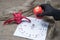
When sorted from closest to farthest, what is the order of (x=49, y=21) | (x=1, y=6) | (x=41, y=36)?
(x=41, y=36) → (x=49, y=21) → (x=1, y=6)

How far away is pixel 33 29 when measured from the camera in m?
1.02

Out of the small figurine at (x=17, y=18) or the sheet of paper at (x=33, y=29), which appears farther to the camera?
the small figurine at (x=17, y=18)

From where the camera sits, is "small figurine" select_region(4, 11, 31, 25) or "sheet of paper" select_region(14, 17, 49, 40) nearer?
"sheet of paper" select_region(14, 17, 49, 40)

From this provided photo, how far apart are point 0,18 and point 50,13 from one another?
42 cm

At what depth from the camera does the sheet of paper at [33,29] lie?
3.19 ft

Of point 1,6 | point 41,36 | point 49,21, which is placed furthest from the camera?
point 1,6

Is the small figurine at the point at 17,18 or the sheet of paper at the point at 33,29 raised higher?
the small figurine at the point at 17,18

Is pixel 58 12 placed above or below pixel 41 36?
above

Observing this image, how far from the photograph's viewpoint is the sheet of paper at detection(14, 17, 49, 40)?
0.97 m

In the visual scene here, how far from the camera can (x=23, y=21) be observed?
1083mm

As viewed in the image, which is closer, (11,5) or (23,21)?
(23,21)

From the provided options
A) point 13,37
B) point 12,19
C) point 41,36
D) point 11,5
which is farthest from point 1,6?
point 41,36

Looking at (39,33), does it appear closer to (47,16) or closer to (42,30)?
(42,30)

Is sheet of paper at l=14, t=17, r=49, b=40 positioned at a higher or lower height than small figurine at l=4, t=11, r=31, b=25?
lower
